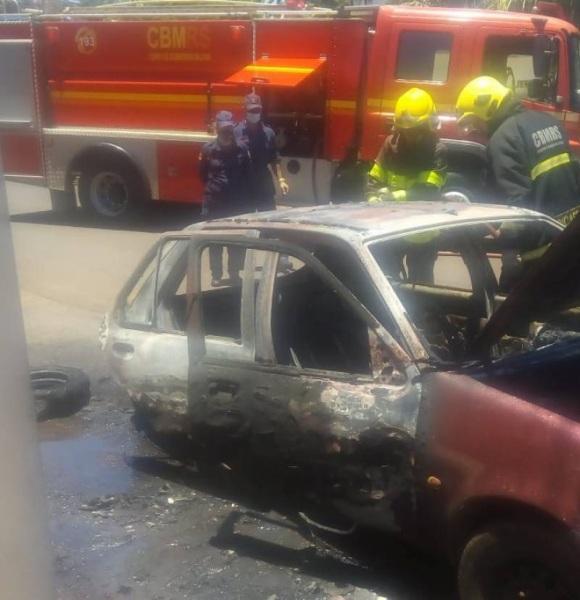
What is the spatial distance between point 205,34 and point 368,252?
787 cm

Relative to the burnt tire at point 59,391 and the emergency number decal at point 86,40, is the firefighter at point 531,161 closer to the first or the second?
the burnt tire at point 59,391

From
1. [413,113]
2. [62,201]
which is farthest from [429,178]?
[62,201]

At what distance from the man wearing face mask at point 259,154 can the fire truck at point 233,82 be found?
1.58 metres

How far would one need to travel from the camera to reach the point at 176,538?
13.9 feet

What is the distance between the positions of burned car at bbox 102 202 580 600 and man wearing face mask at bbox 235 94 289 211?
346 cm

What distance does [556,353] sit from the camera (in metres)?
3.70

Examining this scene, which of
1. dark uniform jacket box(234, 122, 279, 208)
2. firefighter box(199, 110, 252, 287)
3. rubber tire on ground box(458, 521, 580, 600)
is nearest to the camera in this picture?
rubber tire on ground box(458, 521, 580, 600)

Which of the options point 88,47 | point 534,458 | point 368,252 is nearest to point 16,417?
point 534,458

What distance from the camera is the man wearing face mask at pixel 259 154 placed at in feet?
28.2

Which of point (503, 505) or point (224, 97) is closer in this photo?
point (503, 505)

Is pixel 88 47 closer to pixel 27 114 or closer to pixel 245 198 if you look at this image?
pixel 27 114

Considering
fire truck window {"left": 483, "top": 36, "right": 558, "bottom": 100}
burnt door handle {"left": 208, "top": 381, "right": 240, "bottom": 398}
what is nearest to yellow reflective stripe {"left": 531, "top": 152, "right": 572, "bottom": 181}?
burnt door handle {"left": 208, "top": 381, "right": 240, "bottom": 398}

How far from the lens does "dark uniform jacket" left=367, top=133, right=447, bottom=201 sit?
6.26m

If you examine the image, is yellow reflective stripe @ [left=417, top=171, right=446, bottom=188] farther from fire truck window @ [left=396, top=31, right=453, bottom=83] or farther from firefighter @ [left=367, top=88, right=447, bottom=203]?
fire truck window @ [left=396, top=31, right=453, bottom=83]
